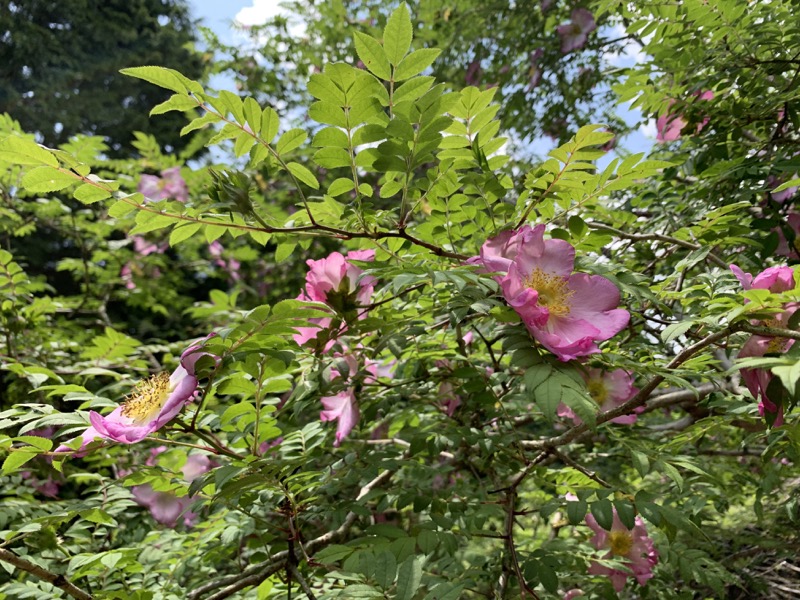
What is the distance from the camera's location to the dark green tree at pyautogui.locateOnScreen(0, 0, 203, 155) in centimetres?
749

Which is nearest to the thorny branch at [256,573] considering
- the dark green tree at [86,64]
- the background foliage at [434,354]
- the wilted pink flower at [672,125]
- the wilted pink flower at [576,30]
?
the background foliage at [434,354]

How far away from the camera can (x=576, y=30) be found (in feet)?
8.27

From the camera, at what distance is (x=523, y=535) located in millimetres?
2088

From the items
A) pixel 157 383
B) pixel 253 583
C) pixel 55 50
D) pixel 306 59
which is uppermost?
pixel 55 50

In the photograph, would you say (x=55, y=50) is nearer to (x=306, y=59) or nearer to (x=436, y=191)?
(x=306, y=59)

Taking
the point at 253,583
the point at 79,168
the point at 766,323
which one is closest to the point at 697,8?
the point at 766,323

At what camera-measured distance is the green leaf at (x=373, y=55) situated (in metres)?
0.69

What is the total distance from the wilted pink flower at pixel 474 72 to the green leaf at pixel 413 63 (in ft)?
8.45

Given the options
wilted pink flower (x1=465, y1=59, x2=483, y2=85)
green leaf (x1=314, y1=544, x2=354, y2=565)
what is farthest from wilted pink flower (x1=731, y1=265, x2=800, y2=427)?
wilted pink flower (x1=465, y1=59, x2=483, y2=85)

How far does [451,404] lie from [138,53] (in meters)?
9.08

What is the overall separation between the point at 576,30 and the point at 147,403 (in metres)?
2.43

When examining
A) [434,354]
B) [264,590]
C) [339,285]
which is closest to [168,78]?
[339,285]

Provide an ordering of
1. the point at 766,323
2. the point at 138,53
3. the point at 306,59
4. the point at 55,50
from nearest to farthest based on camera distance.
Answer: the point at 766,323
the point at 306,59
the point at 55,50
the point at 138,53

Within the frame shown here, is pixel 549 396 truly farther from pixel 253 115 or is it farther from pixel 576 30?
pixel 576 30
